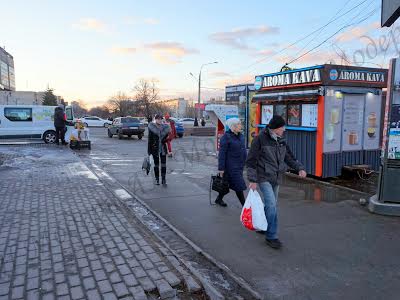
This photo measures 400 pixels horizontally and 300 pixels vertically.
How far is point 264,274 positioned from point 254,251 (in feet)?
2.14

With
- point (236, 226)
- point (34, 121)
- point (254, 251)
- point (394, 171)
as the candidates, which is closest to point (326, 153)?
point (394, 171)

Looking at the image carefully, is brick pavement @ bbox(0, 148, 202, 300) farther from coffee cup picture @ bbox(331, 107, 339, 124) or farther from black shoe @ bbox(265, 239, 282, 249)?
coffee cup picture @ bbox(331, 107, 339, 124)

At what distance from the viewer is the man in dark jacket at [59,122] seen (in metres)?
18.0

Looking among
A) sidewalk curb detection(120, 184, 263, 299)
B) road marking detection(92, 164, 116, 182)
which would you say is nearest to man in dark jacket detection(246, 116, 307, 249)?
sidewalk curb detection(120, 184, 263, 299)

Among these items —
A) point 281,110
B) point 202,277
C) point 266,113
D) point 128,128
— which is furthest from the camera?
point 128,128

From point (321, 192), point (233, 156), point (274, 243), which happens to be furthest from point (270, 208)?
point (321, 192)

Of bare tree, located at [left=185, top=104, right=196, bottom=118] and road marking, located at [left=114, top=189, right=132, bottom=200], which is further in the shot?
bare tree, located at [left=185, top=104, right=196, bottom=118]

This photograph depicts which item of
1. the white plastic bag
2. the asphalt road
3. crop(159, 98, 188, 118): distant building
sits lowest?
the asphalt road

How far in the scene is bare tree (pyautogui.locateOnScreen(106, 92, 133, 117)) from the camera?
85312mm

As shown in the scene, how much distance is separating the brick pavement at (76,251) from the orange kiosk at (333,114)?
501 cm

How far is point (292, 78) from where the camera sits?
31.4 ft

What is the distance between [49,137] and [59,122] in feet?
5.74

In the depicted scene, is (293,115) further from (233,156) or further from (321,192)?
(233,156)

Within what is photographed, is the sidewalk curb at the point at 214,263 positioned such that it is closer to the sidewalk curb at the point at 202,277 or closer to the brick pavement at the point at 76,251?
the sidewalk curb at the point at 202,277
